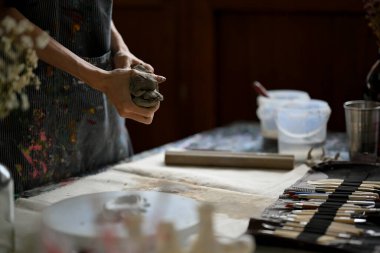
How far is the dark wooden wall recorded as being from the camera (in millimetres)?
2570

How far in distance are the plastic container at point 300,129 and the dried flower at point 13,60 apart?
36.1 inches

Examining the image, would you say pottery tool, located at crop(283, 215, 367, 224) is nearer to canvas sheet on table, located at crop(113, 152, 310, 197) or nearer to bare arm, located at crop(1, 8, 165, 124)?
canvas sheet on table, located at crop(113, 152, 310, 197)

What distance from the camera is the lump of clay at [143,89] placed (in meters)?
1.40

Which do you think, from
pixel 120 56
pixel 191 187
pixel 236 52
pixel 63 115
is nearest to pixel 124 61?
pixel 120 56

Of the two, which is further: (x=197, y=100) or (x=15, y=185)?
(x=197, y=100)

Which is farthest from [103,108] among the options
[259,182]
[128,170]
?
[259,182]

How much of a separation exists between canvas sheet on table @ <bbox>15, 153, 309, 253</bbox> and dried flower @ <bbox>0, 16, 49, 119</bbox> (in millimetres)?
269

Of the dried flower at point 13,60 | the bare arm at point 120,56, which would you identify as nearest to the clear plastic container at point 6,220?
the dried flower at point 13,60

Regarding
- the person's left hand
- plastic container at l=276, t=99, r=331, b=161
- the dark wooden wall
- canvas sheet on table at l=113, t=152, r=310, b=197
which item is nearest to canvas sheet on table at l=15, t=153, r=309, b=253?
canvas sheet on table at l=113, t=152, r=310, b=197

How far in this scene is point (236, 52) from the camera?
2756 millimetres

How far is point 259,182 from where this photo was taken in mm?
1602

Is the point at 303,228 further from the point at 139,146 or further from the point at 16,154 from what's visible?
the point at 139,146

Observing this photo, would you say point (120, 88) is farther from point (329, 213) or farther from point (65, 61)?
point (329, 213)

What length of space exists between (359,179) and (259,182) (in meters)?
0.23
